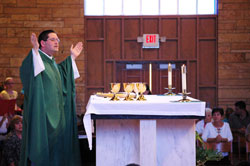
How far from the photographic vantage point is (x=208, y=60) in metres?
10.3

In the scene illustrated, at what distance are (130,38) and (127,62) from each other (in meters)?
0.64

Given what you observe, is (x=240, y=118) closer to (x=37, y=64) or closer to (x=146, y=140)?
(x=146, y=140)

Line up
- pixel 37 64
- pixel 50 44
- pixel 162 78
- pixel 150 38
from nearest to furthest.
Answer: pixel 37 64
pixel 50 44
pixel 150 38
pixel 162 78

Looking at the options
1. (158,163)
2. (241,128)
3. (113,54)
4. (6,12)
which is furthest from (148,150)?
(6,12)

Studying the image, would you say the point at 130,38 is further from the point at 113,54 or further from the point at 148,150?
the point at 148,150

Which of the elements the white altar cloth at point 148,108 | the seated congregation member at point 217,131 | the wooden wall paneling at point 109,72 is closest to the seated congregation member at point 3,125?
the seated congregation member at point 217,131

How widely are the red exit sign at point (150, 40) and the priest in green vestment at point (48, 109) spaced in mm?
5893

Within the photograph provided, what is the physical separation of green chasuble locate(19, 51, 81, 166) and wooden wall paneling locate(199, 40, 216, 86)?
6476 mm

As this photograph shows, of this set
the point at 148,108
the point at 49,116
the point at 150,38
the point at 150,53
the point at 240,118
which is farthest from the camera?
the point at 150,53

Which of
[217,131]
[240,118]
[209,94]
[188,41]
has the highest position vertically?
[188,41]

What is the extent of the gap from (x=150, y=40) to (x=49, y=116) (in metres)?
6.63

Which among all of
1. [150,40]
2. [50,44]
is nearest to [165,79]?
[150,40]

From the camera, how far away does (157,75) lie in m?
10.5

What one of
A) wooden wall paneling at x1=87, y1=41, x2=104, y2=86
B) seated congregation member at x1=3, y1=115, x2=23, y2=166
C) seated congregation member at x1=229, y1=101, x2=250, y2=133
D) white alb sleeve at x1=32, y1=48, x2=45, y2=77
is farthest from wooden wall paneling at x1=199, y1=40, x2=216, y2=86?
white alb sleeve at x1=32, y1=48, x2=45, y2=77
